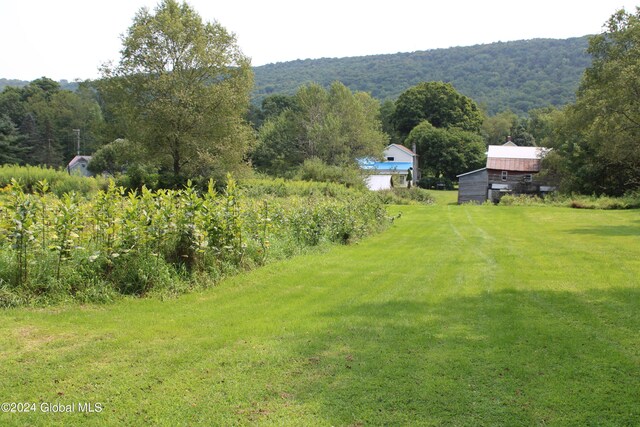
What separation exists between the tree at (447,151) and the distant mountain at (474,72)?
48705 mm

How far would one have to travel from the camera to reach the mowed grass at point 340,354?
3672mm

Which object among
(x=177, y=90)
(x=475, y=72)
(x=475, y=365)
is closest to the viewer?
(x=475, y=365)

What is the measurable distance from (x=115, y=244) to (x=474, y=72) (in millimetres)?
153117

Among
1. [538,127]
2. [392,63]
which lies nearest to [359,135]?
[538,127]

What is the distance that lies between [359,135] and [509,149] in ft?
58.5

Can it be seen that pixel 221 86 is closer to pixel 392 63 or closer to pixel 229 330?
pixel 229 330

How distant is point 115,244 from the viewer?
23.0 ft

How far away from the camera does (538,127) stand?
88.4 metres

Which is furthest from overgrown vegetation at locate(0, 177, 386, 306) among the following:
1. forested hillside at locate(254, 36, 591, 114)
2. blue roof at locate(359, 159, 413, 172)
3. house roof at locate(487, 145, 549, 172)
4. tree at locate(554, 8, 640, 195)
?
forested hillside at locate(254, 36, 591, 114)

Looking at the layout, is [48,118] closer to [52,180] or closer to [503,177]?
[52,180]

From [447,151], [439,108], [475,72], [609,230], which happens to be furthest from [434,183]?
[475,72]

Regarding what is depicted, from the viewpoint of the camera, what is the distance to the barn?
50353mm

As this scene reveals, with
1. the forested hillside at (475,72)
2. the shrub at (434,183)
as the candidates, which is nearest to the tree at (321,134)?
the shrub at (434,183)

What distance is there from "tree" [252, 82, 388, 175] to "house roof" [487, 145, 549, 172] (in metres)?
12.3
